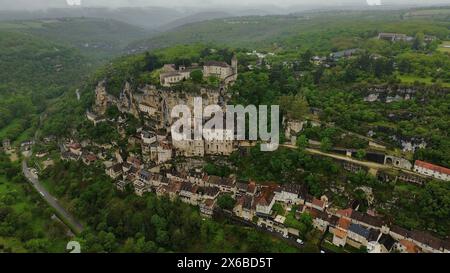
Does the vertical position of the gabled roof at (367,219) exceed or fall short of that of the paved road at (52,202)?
it exceeds it

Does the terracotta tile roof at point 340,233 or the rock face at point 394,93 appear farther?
the rock face at point 394,93

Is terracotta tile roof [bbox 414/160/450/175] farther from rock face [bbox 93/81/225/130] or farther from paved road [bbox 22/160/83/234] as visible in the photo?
paved road [bbox 22/160/83/234]

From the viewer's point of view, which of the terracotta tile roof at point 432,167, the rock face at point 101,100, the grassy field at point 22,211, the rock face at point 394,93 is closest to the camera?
the terracotta tile roof at point 432,167

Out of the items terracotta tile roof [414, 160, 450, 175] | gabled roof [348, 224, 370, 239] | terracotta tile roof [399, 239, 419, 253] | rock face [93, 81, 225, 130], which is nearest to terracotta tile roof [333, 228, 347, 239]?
gabled roof [348, 224, 370, 239]

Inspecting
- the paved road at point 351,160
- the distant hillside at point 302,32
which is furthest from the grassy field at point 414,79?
the distant hillside at point 302,32

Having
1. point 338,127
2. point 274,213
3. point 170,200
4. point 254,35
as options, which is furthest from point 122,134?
point 254,35

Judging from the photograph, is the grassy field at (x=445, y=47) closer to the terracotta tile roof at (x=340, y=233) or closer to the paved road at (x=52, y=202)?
the terracotta tile roof at (x=340, y=233)

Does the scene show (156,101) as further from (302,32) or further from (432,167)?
(302,32)
